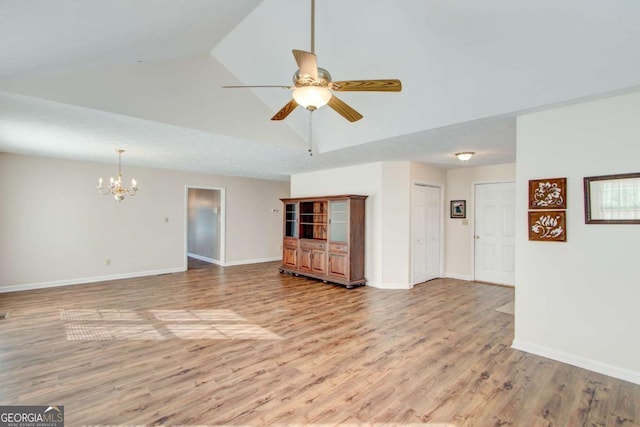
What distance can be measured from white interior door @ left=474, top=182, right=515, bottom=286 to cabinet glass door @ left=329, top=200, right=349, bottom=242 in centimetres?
273

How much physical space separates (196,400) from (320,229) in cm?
459

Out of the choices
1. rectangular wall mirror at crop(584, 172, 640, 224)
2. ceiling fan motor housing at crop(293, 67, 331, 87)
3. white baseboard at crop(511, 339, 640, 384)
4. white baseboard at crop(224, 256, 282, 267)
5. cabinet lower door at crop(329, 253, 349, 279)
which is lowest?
white baseboard at crop(511, 339, 640, 384)

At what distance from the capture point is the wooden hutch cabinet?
564cm

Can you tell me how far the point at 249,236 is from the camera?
335 inches

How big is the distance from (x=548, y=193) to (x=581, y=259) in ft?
2.15

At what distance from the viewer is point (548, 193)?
2895 mm

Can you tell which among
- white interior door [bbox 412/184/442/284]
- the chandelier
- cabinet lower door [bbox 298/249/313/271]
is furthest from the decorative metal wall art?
the chandelier

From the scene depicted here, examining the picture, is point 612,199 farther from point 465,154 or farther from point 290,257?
point 290,257

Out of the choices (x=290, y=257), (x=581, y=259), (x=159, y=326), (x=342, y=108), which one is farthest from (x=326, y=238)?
(x=581, y=259)

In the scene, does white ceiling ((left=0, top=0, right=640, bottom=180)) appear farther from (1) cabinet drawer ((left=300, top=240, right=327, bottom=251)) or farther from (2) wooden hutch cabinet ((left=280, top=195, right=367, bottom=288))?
→ (1) cabinet drawer ((left=300, top=240, right=327, bottom=251))

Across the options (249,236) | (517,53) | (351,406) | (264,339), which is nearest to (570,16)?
(517,53)

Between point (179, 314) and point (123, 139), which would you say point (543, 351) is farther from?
point (123, 139)

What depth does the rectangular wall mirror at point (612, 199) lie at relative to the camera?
8.13ft

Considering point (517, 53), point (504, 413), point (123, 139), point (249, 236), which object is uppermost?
point (517, 53)
